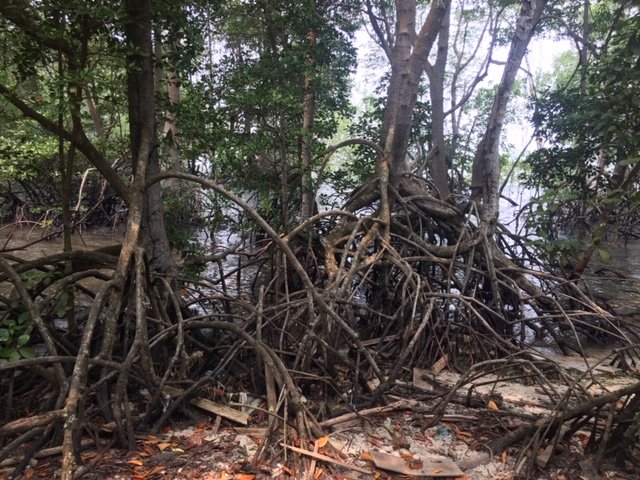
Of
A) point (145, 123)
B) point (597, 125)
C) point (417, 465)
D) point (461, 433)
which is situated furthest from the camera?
point (597, 125)

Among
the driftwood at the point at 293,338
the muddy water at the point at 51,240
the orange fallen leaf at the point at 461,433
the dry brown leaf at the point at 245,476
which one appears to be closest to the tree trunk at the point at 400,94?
the driftwood at the point at 293,338

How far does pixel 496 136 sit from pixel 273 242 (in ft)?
8.61

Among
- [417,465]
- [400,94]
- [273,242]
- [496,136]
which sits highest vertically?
[400,94]

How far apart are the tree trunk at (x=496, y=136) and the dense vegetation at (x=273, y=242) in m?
0.02

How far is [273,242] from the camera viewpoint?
422 centimetres

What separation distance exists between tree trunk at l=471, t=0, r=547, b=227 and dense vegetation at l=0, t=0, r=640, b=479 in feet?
0.07

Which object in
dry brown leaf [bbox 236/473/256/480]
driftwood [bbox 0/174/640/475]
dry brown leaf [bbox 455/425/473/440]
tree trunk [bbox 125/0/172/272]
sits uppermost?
tree trunk [bbox 125/0/172/272]

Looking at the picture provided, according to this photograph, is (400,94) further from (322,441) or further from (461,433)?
(322,441)

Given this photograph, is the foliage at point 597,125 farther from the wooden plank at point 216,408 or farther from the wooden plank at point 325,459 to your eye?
the wooden plank at point 216,408

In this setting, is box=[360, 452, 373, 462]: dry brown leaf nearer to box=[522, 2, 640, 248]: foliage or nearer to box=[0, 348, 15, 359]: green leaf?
box=[0, 348, 15, 359]: green leaf

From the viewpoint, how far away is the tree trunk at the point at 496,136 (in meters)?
4.71

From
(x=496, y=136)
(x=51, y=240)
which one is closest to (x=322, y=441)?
(x=496, y=136)

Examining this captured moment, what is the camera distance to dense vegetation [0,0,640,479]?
257 cm

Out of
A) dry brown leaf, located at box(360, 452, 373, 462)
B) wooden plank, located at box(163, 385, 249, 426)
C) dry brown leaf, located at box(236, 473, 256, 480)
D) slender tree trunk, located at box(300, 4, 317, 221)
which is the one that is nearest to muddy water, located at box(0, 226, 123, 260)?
slender tree trunk, located at box(300, 4, 317, 221)
